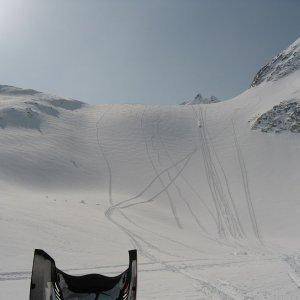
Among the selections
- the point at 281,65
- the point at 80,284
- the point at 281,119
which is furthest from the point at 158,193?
the point at 281,65

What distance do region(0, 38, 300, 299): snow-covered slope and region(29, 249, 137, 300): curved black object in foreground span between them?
4.72m

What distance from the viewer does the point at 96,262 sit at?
14.3m

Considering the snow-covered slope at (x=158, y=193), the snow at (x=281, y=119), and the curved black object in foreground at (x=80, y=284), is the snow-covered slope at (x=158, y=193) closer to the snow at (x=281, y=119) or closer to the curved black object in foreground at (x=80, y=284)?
the snow at (x=281, y=119)

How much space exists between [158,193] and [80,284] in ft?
101

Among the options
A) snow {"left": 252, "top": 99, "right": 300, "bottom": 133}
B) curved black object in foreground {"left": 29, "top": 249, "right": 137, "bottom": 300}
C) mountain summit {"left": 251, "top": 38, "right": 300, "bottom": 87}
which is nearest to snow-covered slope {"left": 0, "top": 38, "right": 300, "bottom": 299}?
snow {"left": 252, "top": 99, "right": 300, "bottom": 133}

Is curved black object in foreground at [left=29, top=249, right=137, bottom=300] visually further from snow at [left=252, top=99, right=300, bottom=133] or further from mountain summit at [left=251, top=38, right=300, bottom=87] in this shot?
mountain summit at [left=251, top=38, right=300, bottom=87]

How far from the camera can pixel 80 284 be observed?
5.60 metres

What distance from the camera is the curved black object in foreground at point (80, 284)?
16.9ft

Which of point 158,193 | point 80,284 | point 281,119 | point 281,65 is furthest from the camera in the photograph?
point 281,65

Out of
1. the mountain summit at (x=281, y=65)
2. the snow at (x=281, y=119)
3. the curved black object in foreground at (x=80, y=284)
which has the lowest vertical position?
the curved black object in foreground at (x=80, y=284)

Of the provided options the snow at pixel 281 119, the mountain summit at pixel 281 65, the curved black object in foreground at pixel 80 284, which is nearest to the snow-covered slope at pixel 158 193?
the snow at pixel 281 119

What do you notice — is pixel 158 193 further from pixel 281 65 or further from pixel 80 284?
pixel 281 65

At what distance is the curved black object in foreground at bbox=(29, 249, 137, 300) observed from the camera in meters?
5.16

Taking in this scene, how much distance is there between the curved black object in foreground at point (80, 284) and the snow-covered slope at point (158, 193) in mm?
4725
